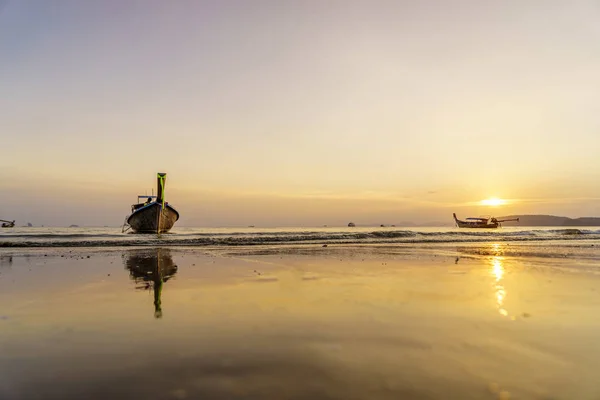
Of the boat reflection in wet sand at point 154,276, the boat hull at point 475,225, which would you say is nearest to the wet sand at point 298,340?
the boat reflection in wet sand at point 154,276

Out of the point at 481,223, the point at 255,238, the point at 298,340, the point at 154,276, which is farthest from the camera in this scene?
the point at 481,223

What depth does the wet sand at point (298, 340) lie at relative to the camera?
3604 mm

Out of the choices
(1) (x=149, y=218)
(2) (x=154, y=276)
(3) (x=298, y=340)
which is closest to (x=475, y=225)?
(1) (x=149, y=218)

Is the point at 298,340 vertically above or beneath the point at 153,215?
beneath

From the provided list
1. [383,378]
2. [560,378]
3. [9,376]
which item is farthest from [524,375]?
[9,376]

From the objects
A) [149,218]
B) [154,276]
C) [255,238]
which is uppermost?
[149,218]

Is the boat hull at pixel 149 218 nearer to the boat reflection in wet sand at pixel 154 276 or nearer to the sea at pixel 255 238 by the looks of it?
the sea at pixel 255 238

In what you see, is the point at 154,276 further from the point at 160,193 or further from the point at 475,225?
the point at 475,225

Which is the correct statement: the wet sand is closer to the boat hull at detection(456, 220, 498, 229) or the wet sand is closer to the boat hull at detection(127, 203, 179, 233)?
the boat hull at detection(127, 203, 179, 233)

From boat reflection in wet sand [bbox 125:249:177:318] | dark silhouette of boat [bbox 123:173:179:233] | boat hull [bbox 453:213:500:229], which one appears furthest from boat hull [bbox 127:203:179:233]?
boat hull [bbox 453:213:500:229]

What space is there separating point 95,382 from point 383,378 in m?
3.07

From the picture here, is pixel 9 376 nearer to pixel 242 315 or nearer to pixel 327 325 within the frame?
pixel 242 315

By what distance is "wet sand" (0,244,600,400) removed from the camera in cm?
360

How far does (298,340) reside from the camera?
16.9ft
